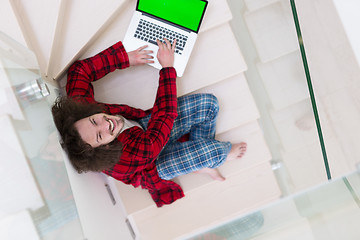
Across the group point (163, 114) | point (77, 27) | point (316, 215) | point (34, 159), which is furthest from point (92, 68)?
point (316, 215)

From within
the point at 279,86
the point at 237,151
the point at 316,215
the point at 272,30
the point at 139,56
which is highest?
the point at 139,56

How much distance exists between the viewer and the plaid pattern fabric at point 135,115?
3.99 ft

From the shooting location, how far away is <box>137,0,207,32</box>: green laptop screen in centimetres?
141

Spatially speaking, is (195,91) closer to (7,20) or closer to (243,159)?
(243,159)

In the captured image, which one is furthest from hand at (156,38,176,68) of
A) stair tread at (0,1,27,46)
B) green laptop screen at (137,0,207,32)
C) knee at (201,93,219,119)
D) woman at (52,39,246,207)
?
stair tread at (0,1,27,46)

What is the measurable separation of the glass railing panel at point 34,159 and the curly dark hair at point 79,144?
0.08 meters

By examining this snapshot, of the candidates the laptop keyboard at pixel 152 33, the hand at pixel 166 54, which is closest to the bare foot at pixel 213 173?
the hand at pixel 166 54

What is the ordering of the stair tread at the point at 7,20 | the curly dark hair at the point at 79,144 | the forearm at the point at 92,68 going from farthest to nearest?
the forearm at the point at 92,68, the stair tread at the point at 7,20, the curly dark hair at the point at 79,144

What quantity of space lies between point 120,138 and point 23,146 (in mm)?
526

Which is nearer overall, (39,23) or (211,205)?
(39,23)

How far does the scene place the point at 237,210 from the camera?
1.67m

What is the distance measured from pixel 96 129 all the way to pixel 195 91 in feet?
2.28

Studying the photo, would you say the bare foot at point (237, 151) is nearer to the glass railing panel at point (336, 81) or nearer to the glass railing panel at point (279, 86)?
the glass railing panel at point (279, 86)

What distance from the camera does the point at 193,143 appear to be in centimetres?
149
